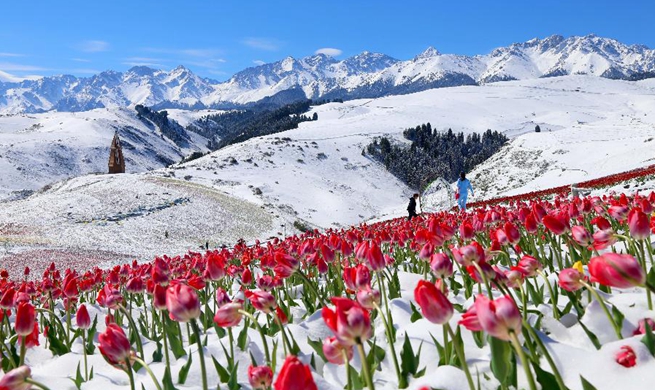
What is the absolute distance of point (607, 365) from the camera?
2.12m

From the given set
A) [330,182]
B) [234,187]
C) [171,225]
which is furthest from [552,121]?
[171,225]

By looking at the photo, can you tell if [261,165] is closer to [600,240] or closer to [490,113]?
[600,240]

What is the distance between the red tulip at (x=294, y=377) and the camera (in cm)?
132

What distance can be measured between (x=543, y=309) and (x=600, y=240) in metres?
0.56

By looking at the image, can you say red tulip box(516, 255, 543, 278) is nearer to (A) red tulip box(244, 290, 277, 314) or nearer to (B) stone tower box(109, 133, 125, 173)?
(A) red tulip box(244, 290, 277, 314)

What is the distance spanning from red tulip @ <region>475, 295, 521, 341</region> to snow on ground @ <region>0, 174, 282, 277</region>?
1896 centimetres

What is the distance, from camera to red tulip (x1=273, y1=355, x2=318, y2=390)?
4.33 ft

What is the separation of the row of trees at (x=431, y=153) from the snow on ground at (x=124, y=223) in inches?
1730

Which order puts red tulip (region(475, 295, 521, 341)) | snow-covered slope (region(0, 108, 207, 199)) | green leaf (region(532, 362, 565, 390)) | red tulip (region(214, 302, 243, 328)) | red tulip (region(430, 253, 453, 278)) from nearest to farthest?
1. red tulip (region(475, 295, 521, 341))
2. green leaf (region(532, 362, 565, 390))
3. red tulip (region(214, 302, 243, 328))
4. red tulip (region(430, 253, 453, 278))
5. snow-covered slope (region(0, 108, 207, 199))

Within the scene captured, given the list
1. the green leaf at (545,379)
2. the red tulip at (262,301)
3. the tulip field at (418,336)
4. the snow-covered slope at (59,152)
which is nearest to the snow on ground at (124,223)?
the tulip field at (418,336)

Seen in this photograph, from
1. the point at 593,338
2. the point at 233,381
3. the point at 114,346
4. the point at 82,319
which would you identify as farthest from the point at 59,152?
the point at 593,338

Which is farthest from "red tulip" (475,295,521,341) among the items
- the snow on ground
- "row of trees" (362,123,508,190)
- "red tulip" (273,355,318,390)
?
"row of trees" (362,123,508,190)

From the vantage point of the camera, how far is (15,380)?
1.69 metres

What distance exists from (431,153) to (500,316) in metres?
97.0
